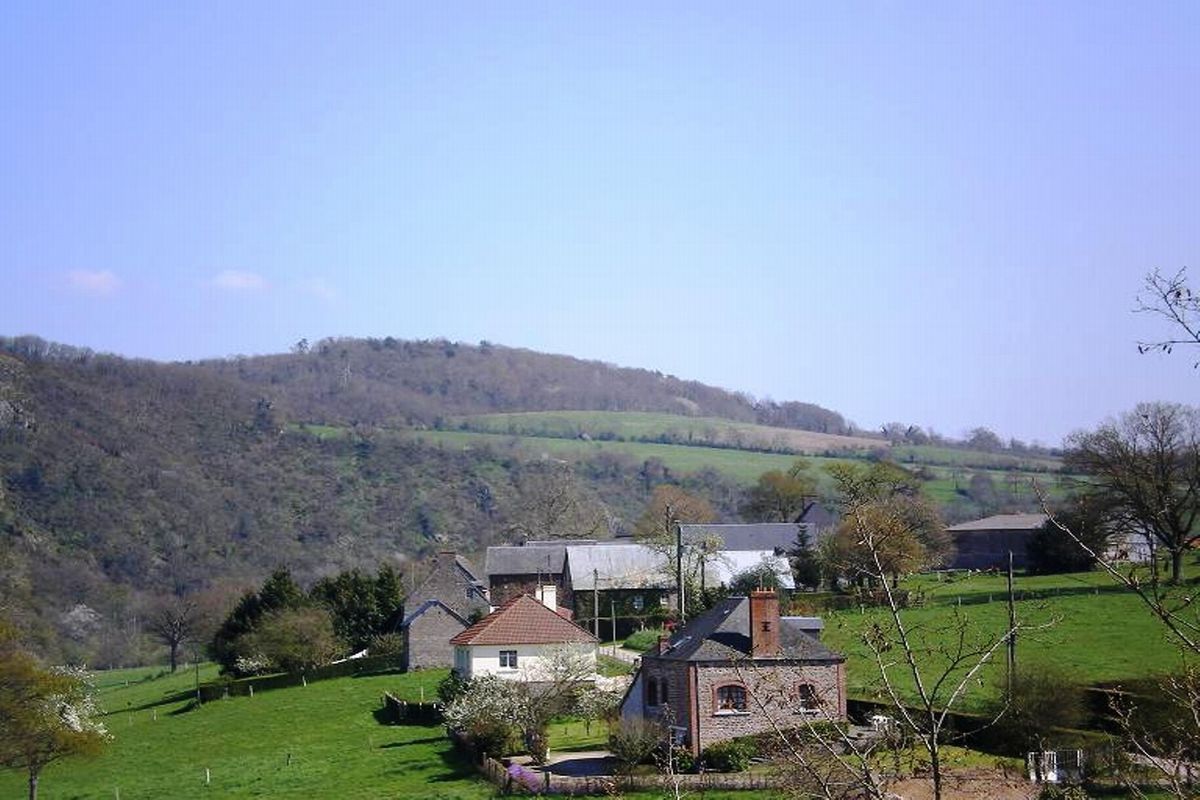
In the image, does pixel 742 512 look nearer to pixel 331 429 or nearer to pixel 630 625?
pixel 630 625

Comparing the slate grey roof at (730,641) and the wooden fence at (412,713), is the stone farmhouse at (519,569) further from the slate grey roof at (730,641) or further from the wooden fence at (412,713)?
the slate grey roof at (730,641)

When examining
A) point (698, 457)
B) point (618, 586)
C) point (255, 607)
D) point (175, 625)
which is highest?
point (698, 457)

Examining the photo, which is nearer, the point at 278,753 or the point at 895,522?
the point at 278,753

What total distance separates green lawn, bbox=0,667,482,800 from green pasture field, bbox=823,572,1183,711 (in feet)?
45.8

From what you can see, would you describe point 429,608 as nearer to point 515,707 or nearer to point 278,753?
point 278,753

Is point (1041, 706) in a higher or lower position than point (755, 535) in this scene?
lower

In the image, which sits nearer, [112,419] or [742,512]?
[742,512]

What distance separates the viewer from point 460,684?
5012 centimetres

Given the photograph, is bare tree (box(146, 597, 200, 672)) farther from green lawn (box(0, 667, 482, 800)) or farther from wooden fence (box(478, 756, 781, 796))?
wooden fence (box(478, 756, 781, 796))

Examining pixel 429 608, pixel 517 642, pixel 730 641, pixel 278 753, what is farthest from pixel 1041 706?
pixel 429 608

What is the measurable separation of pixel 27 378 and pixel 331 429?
43.0 meters

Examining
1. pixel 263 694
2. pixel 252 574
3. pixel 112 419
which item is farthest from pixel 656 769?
pixel 112 419

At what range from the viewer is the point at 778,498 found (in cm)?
11550

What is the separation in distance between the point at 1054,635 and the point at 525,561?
38756 mm
